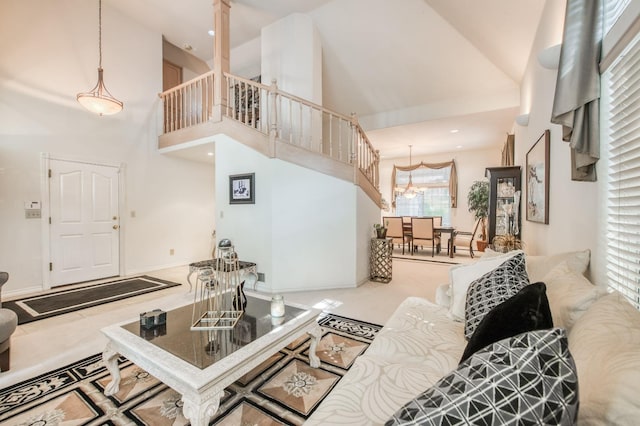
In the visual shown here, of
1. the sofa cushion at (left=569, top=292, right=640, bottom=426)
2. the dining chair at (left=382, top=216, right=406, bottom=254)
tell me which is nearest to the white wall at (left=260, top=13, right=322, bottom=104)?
the dining chair at (left=382, top=216, right=406, bottom=254)

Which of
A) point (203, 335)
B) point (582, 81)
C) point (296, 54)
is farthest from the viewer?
point (296, 54)

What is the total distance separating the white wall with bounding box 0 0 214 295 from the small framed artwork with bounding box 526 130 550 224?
18.9 feet

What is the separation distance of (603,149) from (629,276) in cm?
62

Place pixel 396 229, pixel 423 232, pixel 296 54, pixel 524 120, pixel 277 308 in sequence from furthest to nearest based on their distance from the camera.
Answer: pixel 396 229 < pixel 423 232 < pixel 296 54 < pixel 524 120 < pixel 277 308

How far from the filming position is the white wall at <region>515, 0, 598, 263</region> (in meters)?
1.62

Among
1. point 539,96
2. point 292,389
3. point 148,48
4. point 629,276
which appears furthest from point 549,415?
point 148,48

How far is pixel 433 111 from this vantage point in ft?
17.7

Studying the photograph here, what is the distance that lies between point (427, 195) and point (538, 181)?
586 cm

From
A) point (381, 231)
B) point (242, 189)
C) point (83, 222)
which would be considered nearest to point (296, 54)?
point (242, 189)

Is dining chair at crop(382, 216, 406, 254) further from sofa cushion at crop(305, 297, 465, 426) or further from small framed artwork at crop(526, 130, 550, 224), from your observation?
sofa cushion at crop(305, 297, 465, 426)

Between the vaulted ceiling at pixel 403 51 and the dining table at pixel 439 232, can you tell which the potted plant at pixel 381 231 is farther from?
the vaulted ceiling at pixel 403 51

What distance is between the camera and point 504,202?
3.64 meters

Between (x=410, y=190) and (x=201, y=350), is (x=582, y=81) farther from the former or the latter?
(x=410, y=190)

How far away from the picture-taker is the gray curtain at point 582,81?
52.1 inches
